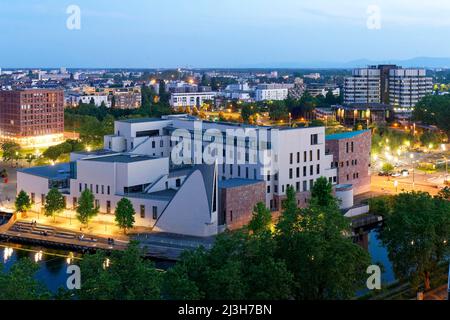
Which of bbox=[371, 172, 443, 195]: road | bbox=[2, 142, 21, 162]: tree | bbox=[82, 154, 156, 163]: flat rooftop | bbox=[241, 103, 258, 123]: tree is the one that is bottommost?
bbox=[371, 172, 443, 195]: road

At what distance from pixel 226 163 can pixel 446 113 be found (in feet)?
65.8

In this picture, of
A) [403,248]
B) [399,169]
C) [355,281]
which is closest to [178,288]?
[355,281]

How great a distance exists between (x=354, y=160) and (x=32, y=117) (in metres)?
19.3

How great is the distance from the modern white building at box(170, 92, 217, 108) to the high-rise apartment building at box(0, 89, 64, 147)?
1890 cm

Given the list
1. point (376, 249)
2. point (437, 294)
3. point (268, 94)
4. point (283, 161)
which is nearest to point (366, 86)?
point (268, 94)

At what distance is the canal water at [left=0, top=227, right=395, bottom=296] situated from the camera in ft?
39.3

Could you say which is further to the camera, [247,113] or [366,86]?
[366,86]

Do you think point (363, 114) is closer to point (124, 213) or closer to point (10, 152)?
point (10, 152)

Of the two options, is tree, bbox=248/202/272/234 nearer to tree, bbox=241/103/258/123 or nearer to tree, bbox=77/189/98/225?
tree, bbox=77/189/98/225

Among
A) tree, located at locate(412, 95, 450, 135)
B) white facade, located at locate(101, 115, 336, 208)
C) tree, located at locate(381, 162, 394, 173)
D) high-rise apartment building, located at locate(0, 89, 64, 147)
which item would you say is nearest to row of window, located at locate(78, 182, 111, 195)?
white facade, located at locate(101, 115, 336, 208)

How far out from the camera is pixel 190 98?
184 feet

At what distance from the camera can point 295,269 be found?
28.8ft

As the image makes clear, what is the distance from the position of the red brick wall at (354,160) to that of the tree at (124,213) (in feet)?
22.3
